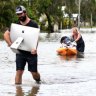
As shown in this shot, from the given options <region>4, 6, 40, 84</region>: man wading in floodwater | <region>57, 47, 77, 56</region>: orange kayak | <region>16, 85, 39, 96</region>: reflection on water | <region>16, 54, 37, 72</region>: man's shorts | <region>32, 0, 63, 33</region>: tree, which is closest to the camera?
<region>16, 85, 39, 96</region>: reflection on water

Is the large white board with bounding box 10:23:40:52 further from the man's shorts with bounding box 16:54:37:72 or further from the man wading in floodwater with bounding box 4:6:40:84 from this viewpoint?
the man's shorts with bounding box 16:54:37:72

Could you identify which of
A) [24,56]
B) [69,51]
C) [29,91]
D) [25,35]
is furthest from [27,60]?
[69,51]

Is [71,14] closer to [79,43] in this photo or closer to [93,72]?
[79,43]

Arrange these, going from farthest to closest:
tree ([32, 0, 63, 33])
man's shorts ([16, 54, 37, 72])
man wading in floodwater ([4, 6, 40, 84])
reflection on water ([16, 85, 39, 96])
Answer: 1. tree ([32, 0, 63, 33])
2. man's shorts ([16, 54, 37, 72])
3. man wading in floodwater ([4, 6, 40, 84])
4. reflection on water ([16, 85, 39, 96])

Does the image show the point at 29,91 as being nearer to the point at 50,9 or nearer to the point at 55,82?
the point at 55,82

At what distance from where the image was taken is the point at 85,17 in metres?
137

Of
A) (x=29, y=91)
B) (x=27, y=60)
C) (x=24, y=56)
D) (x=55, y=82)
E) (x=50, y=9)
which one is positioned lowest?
(x=50, y=9)

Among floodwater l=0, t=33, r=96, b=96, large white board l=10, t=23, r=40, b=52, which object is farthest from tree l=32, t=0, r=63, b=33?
large white board l=10, t=23, r=40, b=52

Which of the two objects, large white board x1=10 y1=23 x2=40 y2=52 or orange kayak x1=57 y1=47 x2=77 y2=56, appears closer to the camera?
large white board x1=10 y1=23 x2=40 y2=52

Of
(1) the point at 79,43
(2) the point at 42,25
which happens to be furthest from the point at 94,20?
(1) the point at 79,43

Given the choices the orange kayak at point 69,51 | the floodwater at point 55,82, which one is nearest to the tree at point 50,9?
the orange kayak at point 69,51

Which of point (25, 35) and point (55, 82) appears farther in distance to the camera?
point (55, 82)

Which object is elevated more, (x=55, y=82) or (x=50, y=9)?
(x=55, y=82)

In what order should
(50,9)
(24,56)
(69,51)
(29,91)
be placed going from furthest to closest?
1. (50,9)
2. (69,51)
3. (24,56)
4. (29,91)
